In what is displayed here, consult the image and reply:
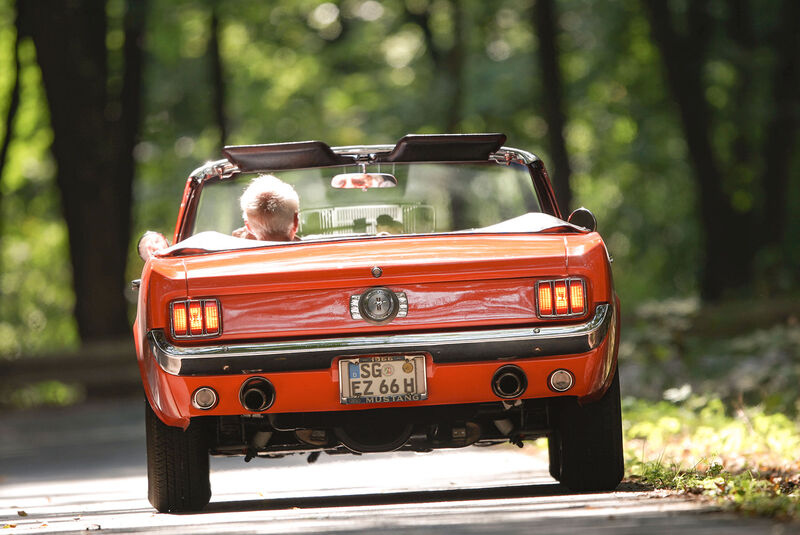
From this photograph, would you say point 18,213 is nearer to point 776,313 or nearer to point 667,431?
point 776,313

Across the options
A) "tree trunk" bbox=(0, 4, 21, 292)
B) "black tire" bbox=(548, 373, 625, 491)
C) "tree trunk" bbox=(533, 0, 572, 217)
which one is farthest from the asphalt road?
"tree trunk" bbox=(0, 4, 21, 292)

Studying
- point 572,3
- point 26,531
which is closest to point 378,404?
point 26,531

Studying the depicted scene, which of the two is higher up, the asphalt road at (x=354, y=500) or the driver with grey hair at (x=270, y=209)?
the driver with grey hair at (x=270, y=209)

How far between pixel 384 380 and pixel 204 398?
761 millimetres

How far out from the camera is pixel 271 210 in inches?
275

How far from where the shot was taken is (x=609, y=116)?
94.3 feet

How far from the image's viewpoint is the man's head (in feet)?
22.9

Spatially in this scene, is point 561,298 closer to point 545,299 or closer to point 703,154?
point 545,299

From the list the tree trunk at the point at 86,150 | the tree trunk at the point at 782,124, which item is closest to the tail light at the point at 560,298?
the tree trunk at the point at 86,150

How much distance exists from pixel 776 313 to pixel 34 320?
1856cm

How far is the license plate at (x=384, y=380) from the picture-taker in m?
6.18

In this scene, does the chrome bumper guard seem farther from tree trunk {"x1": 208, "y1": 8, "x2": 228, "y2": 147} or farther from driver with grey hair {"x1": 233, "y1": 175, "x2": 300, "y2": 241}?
tree trunk {"x1": 208, "y1": 8, "x2": 228, "y2": 147}

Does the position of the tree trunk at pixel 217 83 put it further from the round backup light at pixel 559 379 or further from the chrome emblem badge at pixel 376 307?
the round backup light at pixel 559 379

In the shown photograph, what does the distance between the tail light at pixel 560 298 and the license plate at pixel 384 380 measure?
0.55 m
